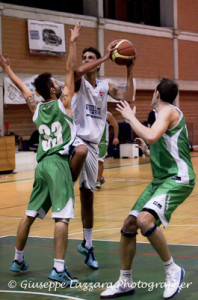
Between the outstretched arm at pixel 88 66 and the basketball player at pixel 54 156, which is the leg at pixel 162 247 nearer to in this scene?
the basketball player at pixel 54 156

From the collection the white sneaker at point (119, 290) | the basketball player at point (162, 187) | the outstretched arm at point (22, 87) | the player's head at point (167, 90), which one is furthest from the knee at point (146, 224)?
the outstretched arm at point (22, 87)

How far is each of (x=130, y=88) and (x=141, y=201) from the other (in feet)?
4.66

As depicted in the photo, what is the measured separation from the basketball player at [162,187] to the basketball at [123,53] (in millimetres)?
1002

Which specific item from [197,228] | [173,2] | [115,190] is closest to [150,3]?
[173,2]

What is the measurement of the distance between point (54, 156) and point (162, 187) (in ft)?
3.17

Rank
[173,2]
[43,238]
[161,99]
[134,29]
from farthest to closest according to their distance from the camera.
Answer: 1. [173,2]
2. [134,29]
3. [43,238]
4. [161,99]

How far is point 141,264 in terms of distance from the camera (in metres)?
4.86

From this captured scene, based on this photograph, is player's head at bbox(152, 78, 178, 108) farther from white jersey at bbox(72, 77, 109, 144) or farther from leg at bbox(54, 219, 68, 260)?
leg at bbox(54, 219, 68, 260)

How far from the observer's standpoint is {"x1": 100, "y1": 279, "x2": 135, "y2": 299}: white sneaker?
3990 millimetres

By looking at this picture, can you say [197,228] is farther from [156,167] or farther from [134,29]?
[134,29]

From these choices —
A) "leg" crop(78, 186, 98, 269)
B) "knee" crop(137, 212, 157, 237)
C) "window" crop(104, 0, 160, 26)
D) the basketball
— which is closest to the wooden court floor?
"leg" crop(78, 186, 98, 269)

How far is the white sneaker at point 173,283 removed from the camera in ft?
12.7

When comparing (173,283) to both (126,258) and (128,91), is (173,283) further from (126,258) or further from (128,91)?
(128,91)

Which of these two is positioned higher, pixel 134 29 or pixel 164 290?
pixel 134 29
